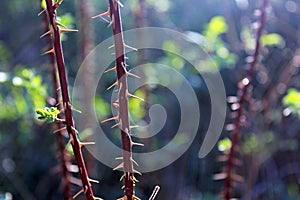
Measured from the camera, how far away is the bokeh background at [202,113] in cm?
178

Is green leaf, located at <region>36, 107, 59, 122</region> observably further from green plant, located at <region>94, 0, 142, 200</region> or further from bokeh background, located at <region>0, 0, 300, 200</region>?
bokeh background, located at <region>0, 0, 300, 200</region>

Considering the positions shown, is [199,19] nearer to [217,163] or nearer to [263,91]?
[263,91]

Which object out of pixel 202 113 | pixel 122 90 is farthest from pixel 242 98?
pixel 202 113

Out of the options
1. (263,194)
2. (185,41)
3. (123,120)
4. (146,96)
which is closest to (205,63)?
(185,41)

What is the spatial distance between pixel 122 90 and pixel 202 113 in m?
1.42

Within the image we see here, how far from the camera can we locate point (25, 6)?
2.21 meters

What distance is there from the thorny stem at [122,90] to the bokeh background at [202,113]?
0.92 metres

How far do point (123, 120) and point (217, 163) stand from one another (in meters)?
1.32

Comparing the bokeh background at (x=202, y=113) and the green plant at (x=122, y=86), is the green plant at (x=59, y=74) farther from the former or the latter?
the bokeh background at (x=202, y=113)

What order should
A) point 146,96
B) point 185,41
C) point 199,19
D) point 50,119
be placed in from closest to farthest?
point 50,119
point 146,96
point 185,41
point 199,19

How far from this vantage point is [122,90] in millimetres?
680

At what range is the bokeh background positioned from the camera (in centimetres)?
178

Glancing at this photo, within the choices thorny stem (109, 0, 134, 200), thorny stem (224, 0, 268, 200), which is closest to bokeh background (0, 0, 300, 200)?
thorny stem (224, 0, 268, 200)

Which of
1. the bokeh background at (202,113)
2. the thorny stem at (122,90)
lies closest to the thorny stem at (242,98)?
the thorny stem at (122,90)
